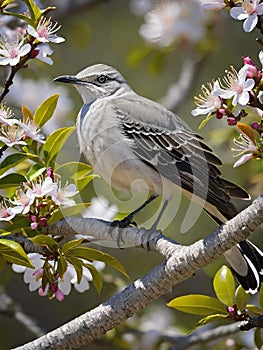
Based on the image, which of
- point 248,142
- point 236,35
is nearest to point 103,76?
point 248,142

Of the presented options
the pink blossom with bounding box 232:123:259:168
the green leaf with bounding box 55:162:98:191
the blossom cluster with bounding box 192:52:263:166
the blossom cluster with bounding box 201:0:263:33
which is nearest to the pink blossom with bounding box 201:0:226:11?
the blossom cluster with bounding box 201:0:263:33

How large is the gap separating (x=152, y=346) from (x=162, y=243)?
1.73 metres

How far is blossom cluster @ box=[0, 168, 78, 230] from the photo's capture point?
10.9 ft

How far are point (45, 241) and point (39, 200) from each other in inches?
8.3

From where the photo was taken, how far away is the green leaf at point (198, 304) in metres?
3.35

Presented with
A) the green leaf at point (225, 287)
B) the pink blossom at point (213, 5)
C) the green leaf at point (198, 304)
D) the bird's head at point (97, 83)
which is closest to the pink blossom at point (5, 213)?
the green leaf at point (198, 304)

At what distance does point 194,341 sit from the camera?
4.67 meters

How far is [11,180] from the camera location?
11.4 ft

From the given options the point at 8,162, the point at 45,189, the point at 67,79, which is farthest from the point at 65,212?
the point at 67,79

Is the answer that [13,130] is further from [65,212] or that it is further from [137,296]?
[137,296]

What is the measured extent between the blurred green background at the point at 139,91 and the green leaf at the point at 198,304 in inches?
40.6

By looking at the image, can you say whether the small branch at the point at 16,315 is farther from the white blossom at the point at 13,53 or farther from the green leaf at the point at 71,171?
the white blossom at the point at 13,53

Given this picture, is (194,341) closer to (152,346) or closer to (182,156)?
(152,346)

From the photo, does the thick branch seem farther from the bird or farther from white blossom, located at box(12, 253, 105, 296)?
the bird
